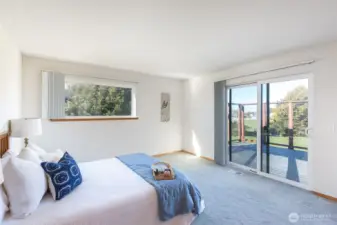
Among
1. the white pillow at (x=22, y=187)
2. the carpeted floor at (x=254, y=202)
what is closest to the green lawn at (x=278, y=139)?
the carpeted floor at (x=254, y=202)

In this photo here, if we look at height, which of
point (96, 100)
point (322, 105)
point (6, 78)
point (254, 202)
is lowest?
point (254, 202)

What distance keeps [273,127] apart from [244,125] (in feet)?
2.18

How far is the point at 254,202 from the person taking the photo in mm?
2568

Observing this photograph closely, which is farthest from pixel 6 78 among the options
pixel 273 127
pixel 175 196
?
pixel 273 127

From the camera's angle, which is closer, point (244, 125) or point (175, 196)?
point (175, 196)

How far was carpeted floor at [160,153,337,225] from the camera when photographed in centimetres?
218

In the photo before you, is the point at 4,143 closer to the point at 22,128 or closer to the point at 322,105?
the point at 22,128

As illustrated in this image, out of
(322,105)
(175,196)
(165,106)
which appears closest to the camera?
(175,196)

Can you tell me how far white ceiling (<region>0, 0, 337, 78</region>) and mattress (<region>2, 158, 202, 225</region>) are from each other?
1.78 m

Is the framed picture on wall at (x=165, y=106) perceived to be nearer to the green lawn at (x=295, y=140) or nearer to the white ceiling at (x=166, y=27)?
the white ceiling at (x=166, y=27)

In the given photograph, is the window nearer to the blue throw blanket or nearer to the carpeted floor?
the carpeted floor

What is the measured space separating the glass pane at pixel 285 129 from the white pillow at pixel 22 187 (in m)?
3.64

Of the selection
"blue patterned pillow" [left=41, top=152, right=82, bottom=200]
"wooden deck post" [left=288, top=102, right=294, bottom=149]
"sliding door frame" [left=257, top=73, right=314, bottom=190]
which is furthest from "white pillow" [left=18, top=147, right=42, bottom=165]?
"wooden deck post" [left=288, top=102, right=294, bottom=149]

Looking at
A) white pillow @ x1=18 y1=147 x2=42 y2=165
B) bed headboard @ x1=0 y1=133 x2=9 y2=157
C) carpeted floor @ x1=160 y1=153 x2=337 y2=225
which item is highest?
bed headboard @ x1=0 y1=133 x2=9 y2=157
